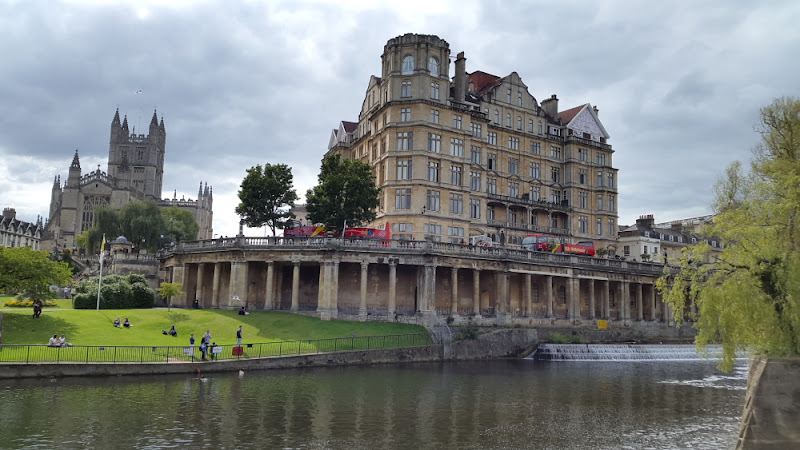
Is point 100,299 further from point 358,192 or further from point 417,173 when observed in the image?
point 417,173

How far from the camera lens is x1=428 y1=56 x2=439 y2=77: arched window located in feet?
249

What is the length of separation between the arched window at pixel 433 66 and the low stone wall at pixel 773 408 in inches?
2435

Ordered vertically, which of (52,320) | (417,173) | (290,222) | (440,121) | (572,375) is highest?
(440,121)

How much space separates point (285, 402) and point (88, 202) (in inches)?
6136

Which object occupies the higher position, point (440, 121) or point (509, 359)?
point (440, 121)

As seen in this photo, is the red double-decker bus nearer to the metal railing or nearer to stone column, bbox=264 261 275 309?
the metal railing

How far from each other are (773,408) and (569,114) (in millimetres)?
83146

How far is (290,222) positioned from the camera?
72.1 m

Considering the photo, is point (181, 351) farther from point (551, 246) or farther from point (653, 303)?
point (653, 303)

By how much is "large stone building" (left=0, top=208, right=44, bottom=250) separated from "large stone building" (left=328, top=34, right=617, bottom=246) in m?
122

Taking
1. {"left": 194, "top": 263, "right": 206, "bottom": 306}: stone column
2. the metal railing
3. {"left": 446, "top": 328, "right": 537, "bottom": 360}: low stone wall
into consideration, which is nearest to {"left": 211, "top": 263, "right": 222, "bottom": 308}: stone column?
{"left": 194, "top": 263, "right": 206, "bottom": 306}: stone column

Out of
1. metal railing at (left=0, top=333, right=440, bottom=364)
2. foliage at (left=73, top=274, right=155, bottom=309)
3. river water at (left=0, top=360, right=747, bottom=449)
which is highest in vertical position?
foliage at (left=73, top=274, right=155, bottom=309)

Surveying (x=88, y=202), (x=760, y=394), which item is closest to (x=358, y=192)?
(x=760, y=394)

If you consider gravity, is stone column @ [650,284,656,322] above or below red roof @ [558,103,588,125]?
below
